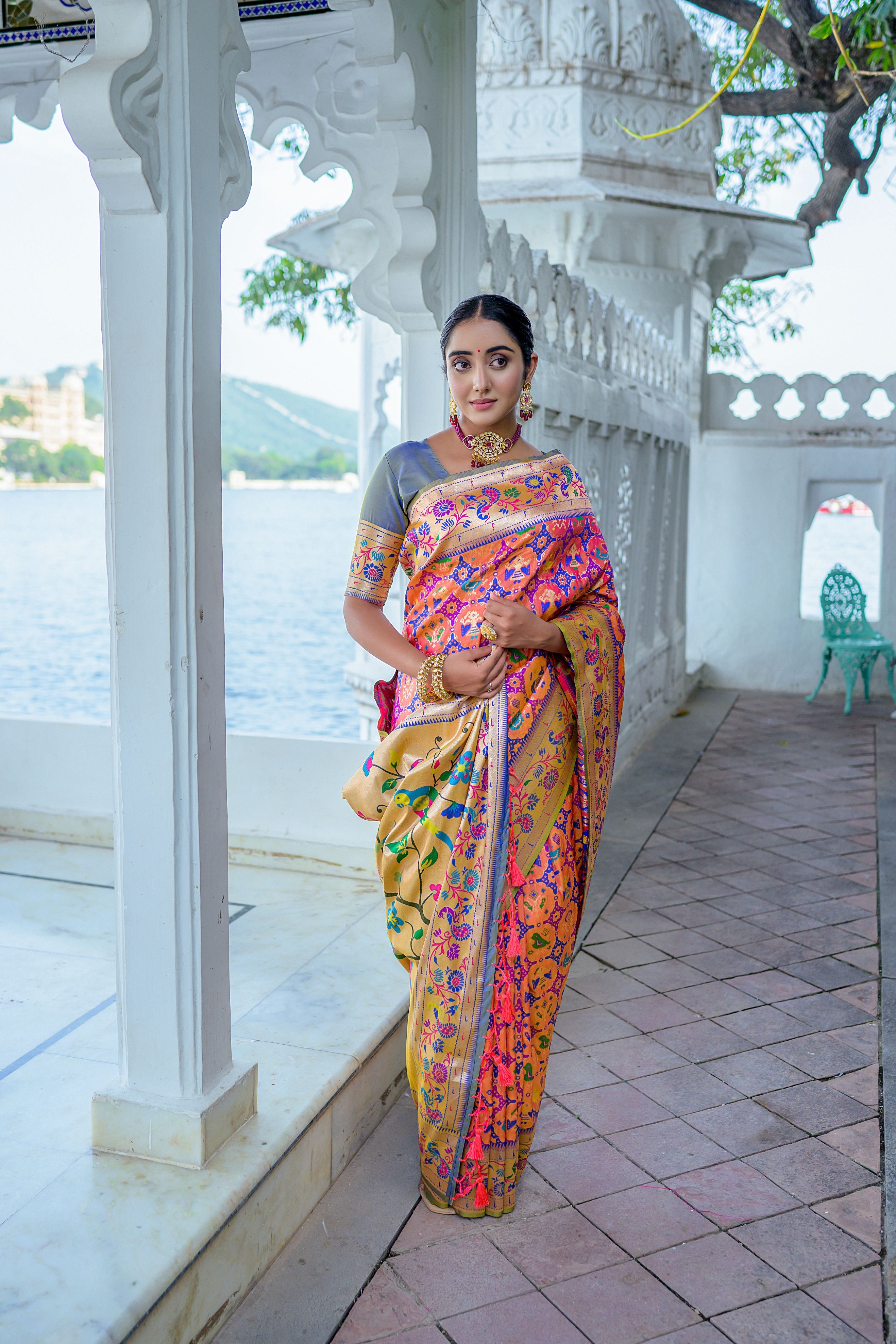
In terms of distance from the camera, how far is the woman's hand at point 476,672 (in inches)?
81.8

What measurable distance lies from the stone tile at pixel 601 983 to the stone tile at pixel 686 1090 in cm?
43

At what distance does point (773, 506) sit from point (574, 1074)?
6.69 meters

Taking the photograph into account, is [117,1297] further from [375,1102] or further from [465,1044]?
[375,1102]

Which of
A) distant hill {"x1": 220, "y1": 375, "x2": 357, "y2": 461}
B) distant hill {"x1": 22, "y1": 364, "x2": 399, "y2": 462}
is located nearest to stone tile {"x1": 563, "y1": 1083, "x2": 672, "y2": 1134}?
distant hill {"x1": 22, "y1": 364, "x2": 399, "y2": 462}

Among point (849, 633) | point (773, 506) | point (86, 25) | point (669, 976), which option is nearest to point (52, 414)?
point (773, 506)

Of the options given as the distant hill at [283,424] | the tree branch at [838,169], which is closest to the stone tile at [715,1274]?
the tree branch at [838,169]

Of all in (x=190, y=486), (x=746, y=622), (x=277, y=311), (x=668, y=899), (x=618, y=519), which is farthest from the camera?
(x=277, y=311)

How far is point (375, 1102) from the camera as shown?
257cm

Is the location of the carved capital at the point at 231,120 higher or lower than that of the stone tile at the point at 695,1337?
higher

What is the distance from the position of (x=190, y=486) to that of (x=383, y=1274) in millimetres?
1443

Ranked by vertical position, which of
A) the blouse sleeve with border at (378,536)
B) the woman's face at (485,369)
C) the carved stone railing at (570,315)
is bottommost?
the blouse sleeve with border at (378,536)

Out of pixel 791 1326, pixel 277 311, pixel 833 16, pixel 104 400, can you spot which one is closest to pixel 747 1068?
pixel 791 1326

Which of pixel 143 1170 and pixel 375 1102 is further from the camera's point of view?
pixel 375 1102

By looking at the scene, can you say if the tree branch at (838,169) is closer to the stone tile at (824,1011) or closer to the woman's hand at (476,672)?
the stone tile at (824,1011)
